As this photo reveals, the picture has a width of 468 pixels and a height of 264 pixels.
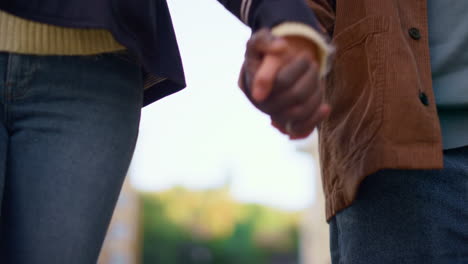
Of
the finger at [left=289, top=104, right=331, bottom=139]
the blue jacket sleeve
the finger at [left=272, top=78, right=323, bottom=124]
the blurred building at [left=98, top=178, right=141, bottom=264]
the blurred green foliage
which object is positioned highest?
the blue jacket sleeve

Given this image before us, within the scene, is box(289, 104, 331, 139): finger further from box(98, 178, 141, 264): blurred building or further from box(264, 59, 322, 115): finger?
box(98, 178, 141, 264): blurred building

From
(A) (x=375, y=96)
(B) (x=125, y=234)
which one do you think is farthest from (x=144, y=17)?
(B) (x=125, y=234)

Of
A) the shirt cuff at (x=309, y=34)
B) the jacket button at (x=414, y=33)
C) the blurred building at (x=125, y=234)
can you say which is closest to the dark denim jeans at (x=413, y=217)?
the jacket button at (x=414, y=33)

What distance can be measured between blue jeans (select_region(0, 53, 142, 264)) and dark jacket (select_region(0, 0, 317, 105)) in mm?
114

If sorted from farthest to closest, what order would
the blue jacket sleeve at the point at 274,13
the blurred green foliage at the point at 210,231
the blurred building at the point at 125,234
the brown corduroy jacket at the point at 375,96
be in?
the blurred green foliage at the point at 210,231, the blurred building at the point at 125,234, the brown corduroy jacket at the point at 375,96, the blue jacket sleeve at the point at 274,13

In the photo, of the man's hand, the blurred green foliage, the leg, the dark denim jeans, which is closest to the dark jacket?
the man's hand

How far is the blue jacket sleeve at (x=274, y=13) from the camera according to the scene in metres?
1.32

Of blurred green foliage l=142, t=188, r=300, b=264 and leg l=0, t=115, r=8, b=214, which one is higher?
leg l=0, t=115, r=8, b=214

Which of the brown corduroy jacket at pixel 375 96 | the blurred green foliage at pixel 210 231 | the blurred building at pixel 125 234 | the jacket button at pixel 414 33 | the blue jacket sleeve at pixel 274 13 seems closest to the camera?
the blue jacket sleeve at pixel 274 13

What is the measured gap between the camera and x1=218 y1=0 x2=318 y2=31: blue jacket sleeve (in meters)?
1.32

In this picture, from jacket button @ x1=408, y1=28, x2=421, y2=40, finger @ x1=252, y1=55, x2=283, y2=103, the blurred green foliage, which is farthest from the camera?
the blurred green foliage

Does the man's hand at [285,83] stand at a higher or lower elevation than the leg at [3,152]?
higher

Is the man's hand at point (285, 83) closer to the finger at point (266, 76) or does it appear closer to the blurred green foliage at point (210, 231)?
the finger at point (266, 76)

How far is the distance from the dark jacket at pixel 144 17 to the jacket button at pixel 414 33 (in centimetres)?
54
